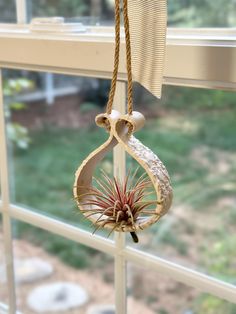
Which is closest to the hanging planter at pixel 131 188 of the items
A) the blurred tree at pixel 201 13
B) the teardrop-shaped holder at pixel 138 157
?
the teardrop-shaped holder at pixel 138 157

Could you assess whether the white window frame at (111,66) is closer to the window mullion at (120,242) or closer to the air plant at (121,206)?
the window mullion at (120,242)

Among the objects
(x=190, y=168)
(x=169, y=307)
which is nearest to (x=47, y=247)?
(x=169, y=307)

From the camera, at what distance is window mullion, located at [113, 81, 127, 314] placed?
2.74 feet

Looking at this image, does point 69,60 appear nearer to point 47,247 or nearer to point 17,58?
point 17,58

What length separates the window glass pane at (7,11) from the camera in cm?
117

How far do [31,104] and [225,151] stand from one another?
1345 millimetres

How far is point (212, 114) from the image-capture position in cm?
336

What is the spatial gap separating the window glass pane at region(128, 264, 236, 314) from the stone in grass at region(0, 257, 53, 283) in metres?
0.46

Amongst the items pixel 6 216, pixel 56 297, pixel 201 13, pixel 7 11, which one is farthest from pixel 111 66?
pixel 201 13

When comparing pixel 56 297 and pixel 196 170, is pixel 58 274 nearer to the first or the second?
pixel 56 297

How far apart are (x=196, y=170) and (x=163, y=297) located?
1043 millimetres

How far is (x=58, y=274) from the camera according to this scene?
9.28 feet

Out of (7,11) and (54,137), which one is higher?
(7,11)

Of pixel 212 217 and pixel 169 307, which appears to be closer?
pixel 169 307
